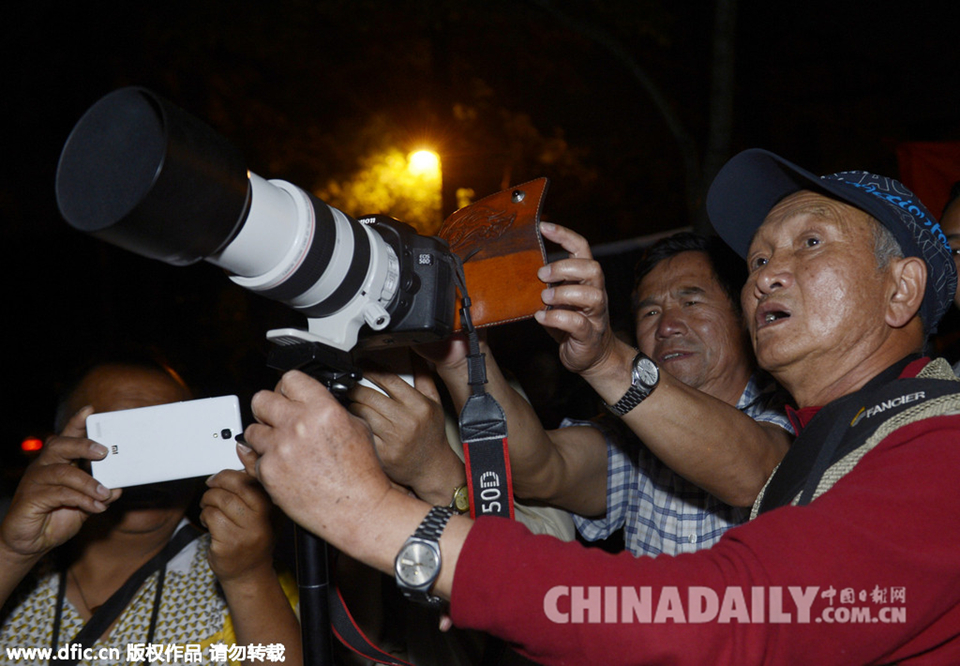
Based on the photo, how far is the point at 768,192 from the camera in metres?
1.75

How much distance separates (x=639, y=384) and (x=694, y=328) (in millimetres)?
812

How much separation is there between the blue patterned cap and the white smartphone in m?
1.31

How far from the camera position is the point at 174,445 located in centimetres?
173

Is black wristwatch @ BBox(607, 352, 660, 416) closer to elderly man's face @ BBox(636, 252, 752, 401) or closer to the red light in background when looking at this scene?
elderly man's face @ BBox(636, 252, 752, 401)

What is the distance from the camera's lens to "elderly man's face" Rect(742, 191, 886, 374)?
1.46 metres

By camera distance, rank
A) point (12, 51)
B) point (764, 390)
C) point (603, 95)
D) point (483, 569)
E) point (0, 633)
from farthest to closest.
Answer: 1. point (603, 95)
2. point (12, 51)
3. point (764, 390)
4. point (0, 633)
5. point (483, 569)

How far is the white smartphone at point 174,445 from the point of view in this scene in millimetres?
1725

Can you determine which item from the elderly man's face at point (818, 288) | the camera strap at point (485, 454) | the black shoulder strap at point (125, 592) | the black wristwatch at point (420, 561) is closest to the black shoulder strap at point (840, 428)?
the elderly man's face at point (818, 288)

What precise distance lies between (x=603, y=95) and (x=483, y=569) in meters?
6.85

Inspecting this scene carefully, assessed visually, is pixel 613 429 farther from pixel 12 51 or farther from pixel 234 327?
pixel 12 51

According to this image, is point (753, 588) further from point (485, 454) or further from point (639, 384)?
point (639, 384)

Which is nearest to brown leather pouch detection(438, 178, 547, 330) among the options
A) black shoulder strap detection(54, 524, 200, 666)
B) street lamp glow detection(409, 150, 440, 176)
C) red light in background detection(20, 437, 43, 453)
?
black shoulder strap detection(54, 524, 200, 666)

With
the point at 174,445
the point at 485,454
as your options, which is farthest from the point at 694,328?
the point at 174,445

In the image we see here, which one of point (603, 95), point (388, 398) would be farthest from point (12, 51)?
point (388, 398)
